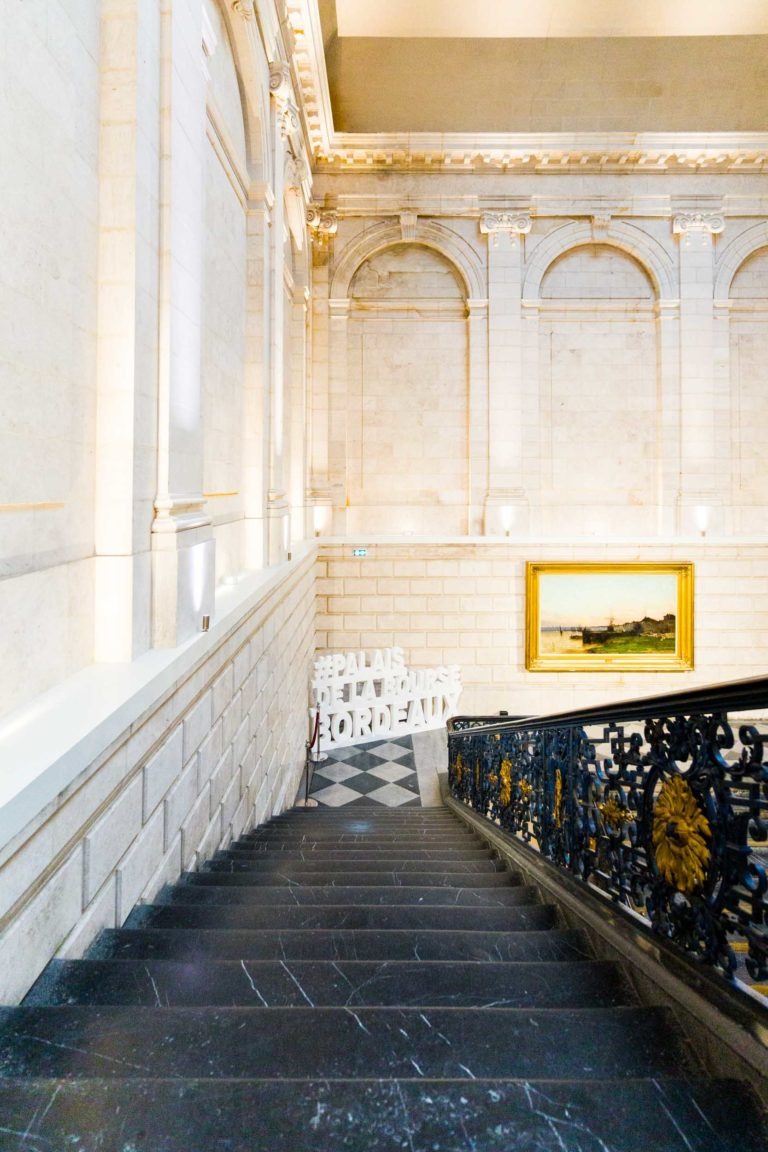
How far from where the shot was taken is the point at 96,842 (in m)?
2.57

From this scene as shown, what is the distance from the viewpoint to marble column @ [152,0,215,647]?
13.1 ft

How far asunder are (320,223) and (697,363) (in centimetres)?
691

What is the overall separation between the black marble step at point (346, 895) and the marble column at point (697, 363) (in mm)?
11111

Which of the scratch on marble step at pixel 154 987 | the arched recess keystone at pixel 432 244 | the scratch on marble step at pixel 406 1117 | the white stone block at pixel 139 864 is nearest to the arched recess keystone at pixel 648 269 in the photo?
the arched recess keystone at pixel 432 244

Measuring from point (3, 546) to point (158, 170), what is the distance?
236 cm

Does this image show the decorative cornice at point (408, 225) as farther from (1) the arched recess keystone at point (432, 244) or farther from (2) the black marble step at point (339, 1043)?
(2) the black marble step at point (339, 1043)

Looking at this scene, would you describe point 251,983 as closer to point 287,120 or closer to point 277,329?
point 277,329

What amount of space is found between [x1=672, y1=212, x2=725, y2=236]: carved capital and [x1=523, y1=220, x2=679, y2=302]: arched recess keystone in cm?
44

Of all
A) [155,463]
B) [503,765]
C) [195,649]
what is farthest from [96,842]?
[503,765]

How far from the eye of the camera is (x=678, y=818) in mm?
2123

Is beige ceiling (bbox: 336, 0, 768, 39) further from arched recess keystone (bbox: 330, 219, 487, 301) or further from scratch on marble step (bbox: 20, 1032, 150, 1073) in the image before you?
scratch on marble step (bbox: 20, 1032, 150, 1073)

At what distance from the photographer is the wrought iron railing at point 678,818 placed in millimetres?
1844

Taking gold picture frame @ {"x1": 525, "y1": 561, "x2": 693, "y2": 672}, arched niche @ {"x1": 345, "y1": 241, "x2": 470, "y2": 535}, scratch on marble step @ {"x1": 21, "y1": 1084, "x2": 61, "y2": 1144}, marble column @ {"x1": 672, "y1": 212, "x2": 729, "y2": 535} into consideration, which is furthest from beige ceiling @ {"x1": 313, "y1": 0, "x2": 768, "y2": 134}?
scratch on marble step @ {"x1": 21, "y1": 1084, "x2": 61, "y2": 1144}

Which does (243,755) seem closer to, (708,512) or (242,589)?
Result: (242,589)
